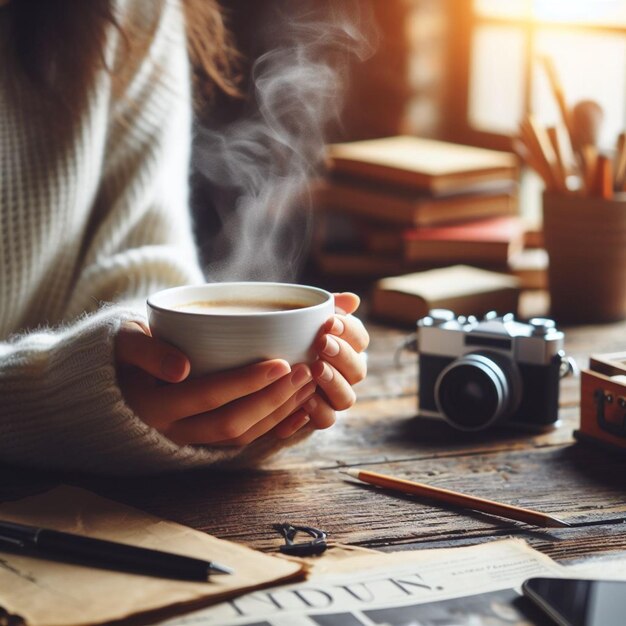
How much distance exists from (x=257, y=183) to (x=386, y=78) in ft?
1.17

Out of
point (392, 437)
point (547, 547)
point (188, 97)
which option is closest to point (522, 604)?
point (547, 547)

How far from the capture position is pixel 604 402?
0.87 metres

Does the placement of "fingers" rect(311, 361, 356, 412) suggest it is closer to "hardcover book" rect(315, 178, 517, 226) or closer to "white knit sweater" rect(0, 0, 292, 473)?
"white knit sweater" rect(0, 0, 292, 473)

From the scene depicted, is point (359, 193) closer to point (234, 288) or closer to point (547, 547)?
point (234, 288)

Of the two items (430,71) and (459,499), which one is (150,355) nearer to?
(459,499)

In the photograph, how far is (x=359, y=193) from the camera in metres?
1.66

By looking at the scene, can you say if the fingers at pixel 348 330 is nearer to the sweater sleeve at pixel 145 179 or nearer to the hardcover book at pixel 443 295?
the sweater sleeve at pixel 145 179

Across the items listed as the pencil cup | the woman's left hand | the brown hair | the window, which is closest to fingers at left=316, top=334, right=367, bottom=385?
the woman's left hand

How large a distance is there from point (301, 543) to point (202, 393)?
0.14 metres

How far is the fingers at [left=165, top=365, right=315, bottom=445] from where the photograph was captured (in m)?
0.76

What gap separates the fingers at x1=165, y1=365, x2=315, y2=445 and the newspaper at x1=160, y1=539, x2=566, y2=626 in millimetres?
148

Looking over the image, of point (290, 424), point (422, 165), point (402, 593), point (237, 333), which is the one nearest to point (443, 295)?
point (422, 165)

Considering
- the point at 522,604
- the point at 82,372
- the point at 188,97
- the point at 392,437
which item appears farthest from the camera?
the point at 188,97

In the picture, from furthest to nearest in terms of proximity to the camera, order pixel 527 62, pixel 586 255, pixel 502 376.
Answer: pixel 527 62, pixel 586 255, pixel 502 376
